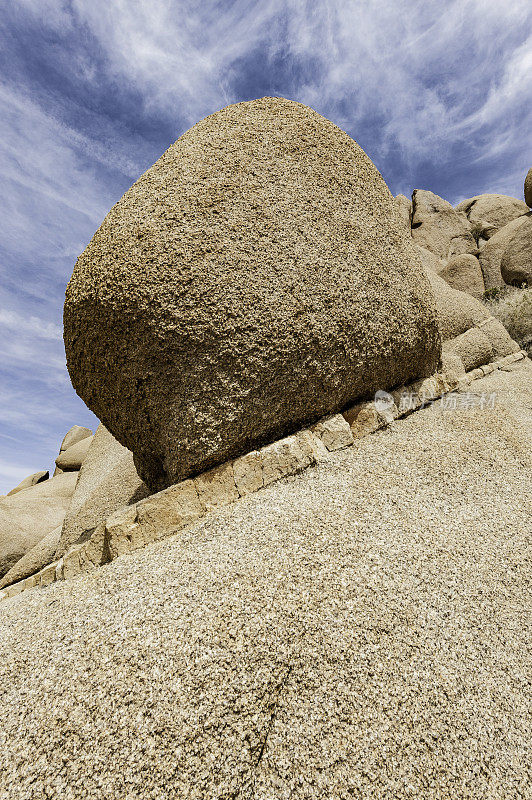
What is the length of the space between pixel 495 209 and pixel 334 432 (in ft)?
68.3

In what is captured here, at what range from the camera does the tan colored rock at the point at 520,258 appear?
35.2 ft

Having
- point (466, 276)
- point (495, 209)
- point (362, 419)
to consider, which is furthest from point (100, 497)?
point (495, 209)

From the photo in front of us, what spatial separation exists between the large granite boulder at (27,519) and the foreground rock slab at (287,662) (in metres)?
4.28

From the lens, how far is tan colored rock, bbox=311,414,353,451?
342 cm

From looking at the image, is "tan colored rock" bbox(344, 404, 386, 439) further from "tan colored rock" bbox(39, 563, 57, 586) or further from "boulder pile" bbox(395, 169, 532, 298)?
"boulder pile" bbox(395, 169, 532, 298)

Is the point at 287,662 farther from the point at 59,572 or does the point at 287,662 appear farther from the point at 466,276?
the point at 466,276

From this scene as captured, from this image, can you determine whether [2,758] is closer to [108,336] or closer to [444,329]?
[108,336]

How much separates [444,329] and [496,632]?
556cm

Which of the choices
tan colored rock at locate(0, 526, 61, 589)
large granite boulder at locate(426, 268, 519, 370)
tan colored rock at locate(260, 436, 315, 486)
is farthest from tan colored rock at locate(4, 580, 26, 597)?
large granite boulder at locate(426, 268, 519, 370)

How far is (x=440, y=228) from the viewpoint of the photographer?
18.0 metres

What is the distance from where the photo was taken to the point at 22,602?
3.06 metres

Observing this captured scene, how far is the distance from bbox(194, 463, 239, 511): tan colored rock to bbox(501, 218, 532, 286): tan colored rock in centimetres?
1096

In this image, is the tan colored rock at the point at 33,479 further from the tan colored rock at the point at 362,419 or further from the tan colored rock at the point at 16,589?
the tan colored rock at the point at 362,419

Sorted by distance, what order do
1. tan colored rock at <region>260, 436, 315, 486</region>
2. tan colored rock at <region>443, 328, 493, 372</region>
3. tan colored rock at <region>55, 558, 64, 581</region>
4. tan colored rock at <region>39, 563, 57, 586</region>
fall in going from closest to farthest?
1. tan colored rock at <region>260, 436, 315, 486</region>
2. tan colored rock at <region>55, 558, 64, 581</region>
3. tan colored rock at <region>39, 563, 57, 586</region>
4. tan colored rock at <region>443, 328, 493, 372</region>
